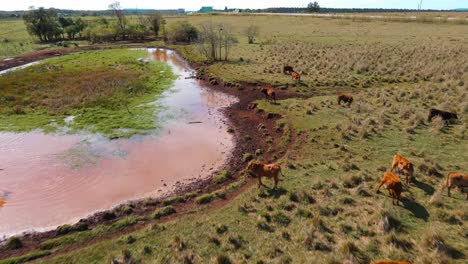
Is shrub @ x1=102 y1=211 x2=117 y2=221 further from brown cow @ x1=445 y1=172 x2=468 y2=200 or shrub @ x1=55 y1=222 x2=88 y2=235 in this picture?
brown cow @ x1=445 y1=172 x2=468 y2=200

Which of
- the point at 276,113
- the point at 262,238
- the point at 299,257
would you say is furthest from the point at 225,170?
the point at 276,113

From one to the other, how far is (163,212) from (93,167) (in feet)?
24.7

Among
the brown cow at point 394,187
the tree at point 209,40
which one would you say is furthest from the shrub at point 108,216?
the tree at point 209,40

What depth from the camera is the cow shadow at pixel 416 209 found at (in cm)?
1070

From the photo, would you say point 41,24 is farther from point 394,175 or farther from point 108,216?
point 394,175

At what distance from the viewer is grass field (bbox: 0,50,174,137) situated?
941 inches

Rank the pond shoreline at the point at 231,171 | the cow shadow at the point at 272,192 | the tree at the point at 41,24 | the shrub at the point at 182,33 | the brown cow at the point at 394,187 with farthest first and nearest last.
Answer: the tree at the point at 41,24 → the shrub at the point at 182,33 → the cow shadow at the point at 272,192 → the pond shoreline at the point at 231,171 → the brown cow at the point at 394,187

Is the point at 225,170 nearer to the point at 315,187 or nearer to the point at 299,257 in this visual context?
the point at 315,187

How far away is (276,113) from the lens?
24.0m

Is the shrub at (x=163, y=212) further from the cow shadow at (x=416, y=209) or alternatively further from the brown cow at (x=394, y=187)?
the cow shadow at (x=416, y=209)

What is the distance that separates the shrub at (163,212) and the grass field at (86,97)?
35.1ft

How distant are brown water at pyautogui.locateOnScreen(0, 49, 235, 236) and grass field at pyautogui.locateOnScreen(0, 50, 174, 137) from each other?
173 cm

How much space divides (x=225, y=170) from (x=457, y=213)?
34.4 ft

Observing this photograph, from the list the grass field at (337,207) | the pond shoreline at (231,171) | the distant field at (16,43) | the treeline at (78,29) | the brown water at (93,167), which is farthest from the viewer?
the treeline at (78,29)
